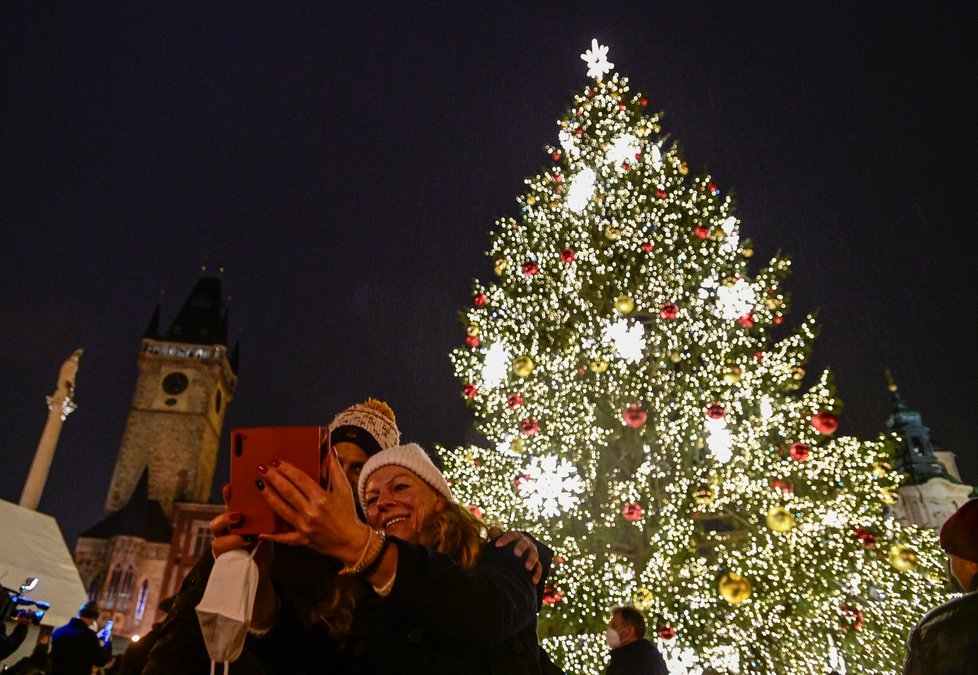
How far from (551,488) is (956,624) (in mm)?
7489

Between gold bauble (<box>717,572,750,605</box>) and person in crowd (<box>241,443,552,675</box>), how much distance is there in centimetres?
656

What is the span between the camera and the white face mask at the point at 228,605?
1182 mm

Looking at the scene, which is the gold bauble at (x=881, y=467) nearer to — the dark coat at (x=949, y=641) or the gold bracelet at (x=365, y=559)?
the dark coat at (x=949, y=641)

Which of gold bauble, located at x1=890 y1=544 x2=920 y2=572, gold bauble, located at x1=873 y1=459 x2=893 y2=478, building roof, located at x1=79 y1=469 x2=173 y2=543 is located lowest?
gold bauble, located at x1=890 y1=544 x2=920 y2=572

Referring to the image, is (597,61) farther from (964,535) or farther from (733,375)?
(964,535)

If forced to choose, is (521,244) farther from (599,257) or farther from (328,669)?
(328,669)

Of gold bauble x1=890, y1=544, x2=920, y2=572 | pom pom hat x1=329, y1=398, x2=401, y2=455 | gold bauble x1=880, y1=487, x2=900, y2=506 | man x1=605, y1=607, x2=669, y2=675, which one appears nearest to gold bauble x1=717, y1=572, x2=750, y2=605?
gold bauble x1=890, y1=544, x2=920, y2=572

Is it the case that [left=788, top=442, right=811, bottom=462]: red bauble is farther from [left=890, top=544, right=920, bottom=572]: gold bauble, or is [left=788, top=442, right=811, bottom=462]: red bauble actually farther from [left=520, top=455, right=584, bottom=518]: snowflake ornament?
[left=520, top=455, right=584, bottom=518]: snowflake ornament

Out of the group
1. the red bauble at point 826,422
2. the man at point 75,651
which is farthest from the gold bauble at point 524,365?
the man at point 75,651

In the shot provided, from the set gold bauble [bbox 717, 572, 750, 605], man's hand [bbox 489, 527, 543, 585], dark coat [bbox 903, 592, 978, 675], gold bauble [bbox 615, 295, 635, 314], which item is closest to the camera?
man's hand [bbox 489, 527, 543, 585]

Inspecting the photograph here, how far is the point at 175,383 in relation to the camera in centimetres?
5419

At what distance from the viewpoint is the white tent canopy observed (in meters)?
12.5

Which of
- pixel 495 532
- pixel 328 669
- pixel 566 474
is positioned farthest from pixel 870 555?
pixel 328 669

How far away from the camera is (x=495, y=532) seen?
1.99 meters
